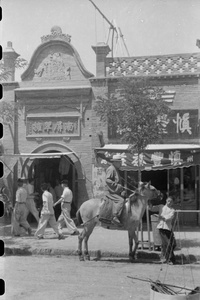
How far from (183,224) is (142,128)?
5362 millimetres

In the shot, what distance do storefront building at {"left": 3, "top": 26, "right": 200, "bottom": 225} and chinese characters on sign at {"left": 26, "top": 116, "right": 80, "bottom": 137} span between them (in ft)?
0.12

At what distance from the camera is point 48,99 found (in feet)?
52.6

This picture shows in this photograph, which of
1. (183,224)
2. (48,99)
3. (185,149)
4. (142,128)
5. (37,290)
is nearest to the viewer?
(37,290)

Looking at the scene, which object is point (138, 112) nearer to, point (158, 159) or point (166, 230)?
point (166, 230)

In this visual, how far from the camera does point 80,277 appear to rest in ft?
26.0

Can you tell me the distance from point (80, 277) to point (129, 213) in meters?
2.38

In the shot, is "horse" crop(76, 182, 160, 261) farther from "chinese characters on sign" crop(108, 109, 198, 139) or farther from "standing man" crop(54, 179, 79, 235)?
"chinese characters on sign" crop(108, 109, 198, 139)

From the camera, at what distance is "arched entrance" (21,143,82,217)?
15.5m

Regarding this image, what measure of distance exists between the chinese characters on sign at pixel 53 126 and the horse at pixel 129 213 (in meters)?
6.08

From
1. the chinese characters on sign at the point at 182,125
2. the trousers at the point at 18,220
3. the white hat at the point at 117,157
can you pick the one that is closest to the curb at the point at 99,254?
the trousers at the point at 18,220

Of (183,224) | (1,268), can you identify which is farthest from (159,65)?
(1,268)

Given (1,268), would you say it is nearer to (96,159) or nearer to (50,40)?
(96,159)

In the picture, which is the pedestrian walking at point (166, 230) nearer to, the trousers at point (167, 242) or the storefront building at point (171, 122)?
the trousers at point (167, 242)

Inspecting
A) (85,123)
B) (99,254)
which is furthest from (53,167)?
(99,254)
